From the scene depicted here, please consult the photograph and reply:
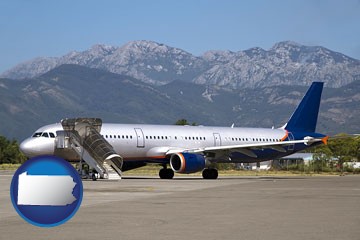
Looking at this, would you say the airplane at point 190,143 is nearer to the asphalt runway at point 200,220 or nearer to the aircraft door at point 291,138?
the aircraft door at point 291,138

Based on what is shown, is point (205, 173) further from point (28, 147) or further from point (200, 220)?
point (200, 220)

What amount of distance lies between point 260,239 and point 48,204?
5.30 meters

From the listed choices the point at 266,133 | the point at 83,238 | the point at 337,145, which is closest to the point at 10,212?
the point at 83,238

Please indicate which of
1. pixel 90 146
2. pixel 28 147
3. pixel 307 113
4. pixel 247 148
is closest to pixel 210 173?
pixel 247 148

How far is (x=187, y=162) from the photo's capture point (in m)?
45.5

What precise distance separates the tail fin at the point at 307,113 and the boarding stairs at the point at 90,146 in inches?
676

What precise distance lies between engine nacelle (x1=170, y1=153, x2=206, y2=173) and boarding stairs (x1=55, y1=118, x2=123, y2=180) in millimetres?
4402

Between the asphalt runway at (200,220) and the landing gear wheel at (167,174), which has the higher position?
the landing gear wheel at (167,174)

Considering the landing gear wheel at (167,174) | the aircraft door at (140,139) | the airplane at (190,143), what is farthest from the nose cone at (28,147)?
the landing gear wheel at (167,174)

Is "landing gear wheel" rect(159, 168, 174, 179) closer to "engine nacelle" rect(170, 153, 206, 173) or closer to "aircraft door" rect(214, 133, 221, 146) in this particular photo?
"engine nacelle" rect(170, 153, 206, 173)

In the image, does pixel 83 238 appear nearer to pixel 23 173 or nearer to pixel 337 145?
pixel 23 173

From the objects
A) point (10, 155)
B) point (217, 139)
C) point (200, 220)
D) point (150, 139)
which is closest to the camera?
point (200, 220)

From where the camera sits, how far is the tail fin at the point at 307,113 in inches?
2239

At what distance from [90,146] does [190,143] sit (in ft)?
27.6
